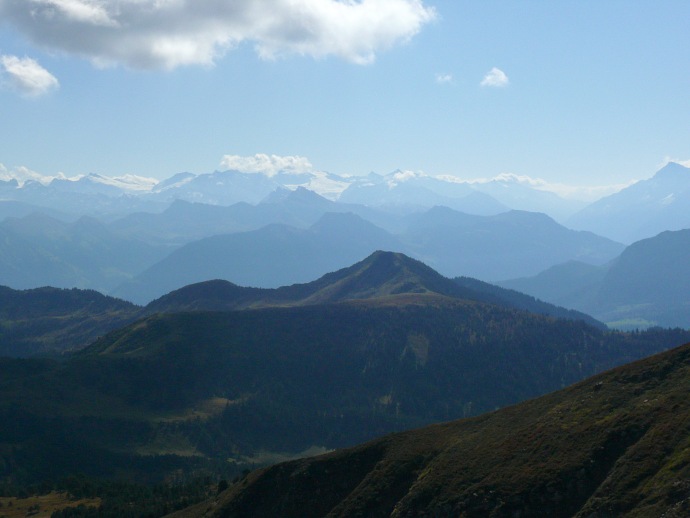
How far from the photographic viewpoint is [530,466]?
98188mm

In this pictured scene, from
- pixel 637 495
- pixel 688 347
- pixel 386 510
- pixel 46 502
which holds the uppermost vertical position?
pixel 688 347

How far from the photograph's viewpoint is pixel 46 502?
19162 centimetres

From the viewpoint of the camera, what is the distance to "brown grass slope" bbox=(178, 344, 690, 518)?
278 feet

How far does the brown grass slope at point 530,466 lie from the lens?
278ft

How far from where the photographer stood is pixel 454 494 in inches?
3969

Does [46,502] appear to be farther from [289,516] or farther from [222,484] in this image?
[289,516]

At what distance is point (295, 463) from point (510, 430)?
1733 inches

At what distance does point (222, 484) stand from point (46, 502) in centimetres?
6381

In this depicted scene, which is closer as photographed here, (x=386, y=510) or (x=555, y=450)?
(x=555, y=450)

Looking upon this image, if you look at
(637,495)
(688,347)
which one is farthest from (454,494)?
(688,347)

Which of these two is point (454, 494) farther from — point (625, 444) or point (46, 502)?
point (46, 502)

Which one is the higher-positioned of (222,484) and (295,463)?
(295,463)

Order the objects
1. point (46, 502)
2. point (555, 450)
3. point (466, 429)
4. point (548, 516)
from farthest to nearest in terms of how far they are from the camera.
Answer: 1. point (46, 502)
2. point (466, 429)
3. point (555, 450)
4. point (548, 516)

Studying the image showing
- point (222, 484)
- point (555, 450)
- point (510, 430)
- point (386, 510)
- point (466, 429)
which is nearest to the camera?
point (555, 450)
